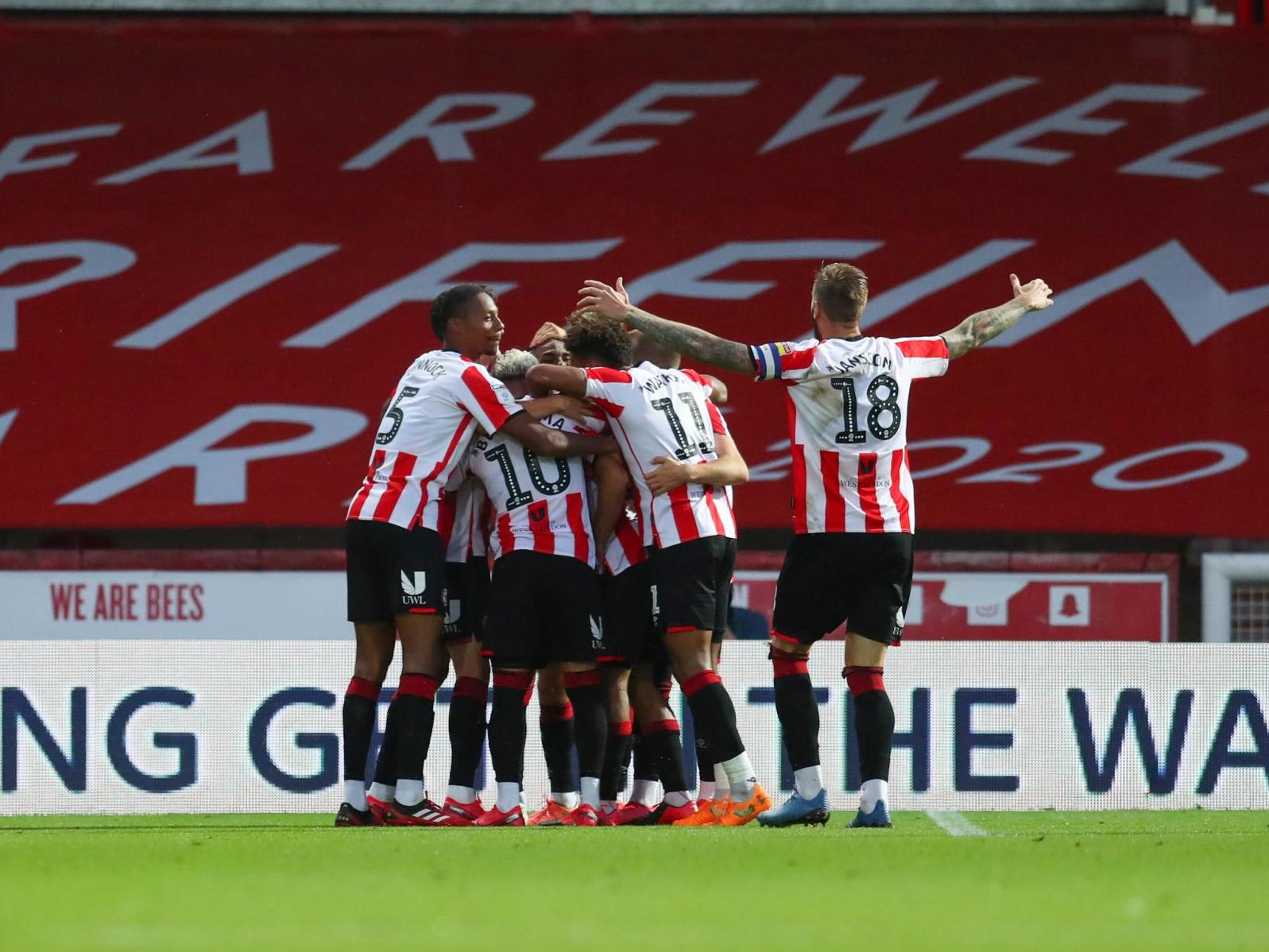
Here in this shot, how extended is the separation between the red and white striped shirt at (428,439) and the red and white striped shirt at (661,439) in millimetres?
347

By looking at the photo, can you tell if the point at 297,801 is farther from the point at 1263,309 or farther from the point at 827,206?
the point at 1263,309

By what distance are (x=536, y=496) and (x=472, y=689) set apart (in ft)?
2.22

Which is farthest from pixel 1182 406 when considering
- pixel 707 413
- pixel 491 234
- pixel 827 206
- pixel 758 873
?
pixel 758 873

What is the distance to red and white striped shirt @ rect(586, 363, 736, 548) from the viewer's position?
588cm

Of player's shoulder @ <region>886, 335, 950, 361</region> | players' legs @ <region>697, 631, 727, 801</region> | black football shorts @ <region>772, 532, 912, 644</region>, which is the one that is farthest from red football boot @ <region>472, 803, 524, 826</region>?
player's shoulder @ <region>886, 335, 950, 361</region>

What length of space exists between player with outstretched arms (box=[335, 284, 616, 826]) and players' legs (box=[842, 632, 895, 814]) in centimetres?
114

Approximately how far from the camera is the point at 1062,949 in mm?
2912

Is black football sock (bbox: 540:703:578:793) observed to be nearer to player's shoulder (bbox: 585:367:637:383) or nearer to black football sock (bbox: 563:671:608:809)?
black football sock (bbox: 563:671:608:809)

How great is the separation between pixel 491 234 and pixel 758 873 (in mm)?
8055

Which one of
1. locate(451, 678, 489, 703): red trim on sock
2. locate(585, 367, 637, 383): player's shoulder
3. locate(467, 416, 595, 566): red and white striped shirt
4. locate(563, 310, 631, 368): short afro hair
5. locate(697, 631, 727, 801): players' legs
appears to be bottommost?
locate(697, 631, 727, 801): players' legs

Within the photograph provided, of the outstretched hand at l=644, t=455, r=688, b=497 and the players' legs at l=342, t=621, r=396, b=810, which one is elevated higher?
the outstretched hand at l=644, t=455, r=688, b=497

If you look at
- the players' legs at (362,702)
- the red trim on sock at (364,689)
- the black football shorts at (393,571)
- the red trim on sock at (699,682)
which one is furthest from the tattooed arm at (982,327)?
the red trim on sock at (364,689)

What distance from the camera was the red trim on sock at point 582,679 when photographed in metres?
6.05

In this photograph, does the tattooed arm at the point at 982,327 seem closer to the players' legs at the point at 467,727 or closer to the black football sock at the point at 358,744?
the players' legs at the point at 467,727
